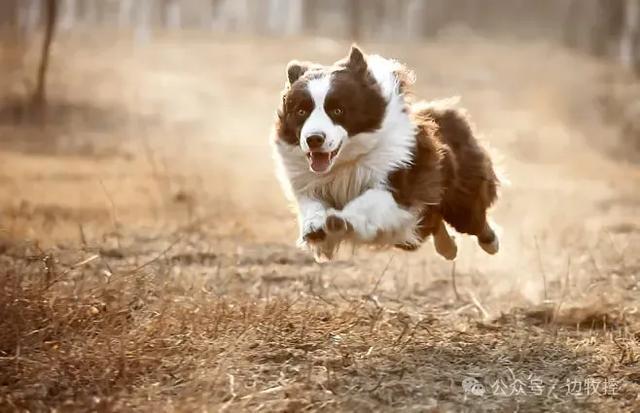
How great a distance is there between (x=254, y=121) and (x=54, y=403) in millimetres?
9728

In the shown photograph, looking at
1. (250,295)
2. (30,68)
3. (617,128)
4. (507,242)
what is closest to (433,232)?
(250,295)

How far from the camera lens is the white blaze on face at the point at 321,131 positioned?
4.50m

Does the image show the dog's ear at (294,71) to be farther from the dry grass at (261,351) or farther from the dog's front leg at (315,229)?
the dry grass at (261,351)

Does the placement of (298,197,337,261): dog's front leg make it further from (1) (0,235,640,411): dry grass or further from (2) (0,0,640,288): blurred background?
(2) (0,0,640,288): blurred background

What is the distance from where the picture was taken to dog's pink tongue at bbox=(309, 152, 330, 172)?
4.61 metres

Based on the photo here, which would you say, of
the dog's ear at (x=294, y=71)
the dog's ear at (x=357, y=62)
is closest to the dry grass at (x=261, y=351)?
the dog's ear at (x=294, y=71)

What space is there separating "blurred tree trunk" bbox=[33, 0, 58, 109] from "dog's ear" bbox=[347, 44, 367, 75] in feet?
30.4

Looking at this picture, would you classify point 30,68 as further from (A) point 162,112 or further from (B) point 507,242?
(B) point 507,242

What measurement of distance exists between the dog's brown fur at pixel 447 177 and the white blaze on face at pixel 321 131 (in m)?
0.37

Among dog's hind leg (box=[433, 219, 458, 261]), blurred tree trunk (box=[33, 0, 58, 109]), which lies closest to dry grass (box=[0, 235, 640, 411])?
dog's hind leg (box=[433, 219, 458, 261])

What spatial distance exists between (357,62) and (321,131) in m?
0.56

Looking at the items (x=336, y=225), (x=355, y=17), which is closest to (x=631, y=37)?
(x=355, y=17)

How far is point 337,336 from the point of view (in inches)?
194

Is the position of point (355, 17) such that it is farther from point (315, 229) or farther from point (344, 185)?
point (315, 229)
